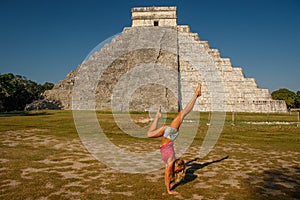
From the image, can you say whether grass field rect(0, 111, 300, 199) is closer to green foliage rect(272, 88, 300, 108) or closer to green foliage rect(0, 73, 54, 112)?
green foliage rect(0, 73, 54, 112)

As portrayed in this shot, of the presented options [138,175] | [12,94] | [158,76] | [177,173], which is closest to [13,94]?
[12,94]

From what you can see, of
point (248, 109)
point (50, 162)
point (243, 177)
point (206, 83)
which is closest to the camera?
point (243, 177)

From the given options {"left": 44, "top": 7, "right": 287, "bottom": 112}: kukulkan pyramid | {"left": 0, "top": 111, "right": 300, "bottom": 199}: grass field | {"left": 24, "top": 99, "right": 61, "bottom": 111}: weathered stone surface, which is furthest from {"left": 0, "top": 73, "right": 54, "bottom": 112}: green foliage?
{"left": 0, "top": 111, "right": 300, "bottom": 199}: grass field

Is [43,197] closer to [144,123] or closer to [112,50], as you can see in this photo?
[144,123]

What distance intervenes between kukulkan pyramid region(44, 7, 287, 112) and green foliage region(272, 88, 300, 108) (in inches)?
1185

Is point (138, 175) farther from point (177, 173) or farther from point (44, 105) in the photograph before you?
point (44, 105)

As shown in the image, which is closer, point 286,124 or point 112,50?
point 286,124

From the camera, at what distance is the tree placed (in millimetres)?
50125

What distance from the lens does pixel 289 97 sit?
173 feet

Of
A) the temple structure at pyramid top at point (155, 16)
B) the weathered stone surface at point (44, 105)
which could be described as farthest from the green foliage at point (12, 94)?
the temple structure at pyramid top at point (155, 16)

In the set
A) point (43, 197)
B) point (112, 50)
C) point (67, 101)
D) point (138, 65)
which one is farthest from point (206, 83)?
point (43, 197)

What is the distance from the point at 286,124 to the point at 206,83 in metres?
11.4

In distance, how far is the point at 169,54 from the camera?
25.7 m

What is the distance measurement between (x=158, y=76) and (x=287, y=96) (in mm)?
41584
